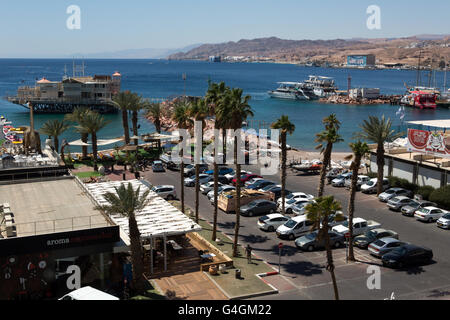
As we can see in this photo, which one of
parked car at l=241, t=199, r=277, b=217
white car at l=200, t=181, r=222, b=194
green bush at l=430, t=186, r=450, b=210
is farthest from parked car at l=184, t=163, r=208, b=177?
green bush at l=430, t=186, r=450, b=210

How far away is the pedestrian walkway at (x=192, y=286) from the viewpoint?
25109 mm

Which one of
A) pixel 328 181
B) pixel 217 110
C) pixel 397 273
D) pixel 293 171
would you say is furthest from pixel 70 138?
pixel 397 273

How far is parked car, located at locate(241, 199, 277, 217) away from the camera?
3922cm

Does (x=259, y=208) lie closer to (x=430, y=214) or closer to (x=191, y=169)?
(x=430, y=214)

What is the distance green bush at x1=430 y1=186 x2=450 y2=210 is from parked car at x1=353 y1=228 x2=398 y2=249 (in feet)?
31.7

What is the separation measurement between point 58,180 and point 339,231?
21.0 metres

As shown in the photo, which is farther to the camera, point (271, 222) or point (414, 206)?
point (414, 206)

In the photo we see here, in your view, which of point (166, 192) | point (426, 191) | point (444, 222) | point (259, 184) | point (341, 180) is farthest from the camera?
point (341, 180)

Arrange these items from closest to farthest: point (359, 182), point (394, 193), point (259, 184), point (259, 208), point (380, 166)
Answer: point (259, 208) → point (394, 193) → point (380, 166) → point (259, 184) → point (359, 182)

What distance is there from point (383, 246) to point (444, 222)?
8.32 metres

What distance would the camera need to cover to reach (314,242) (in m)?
31.7

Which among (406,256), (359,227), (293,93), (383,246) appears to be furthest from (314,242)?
(293,93)

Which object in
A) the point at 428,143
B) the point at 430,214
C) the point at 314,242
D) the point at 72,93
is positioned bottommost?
the point at 314,242

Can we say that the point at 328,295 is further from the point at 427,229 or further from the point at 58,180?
the point at 58,180
